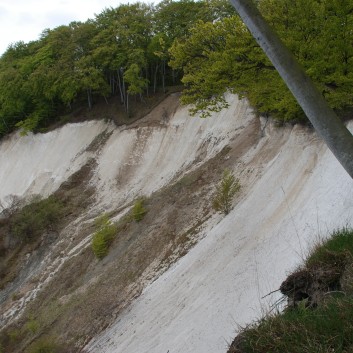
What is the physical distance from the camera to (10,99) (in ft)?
116

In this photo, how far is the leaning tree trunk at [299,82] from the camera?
20.8 feet

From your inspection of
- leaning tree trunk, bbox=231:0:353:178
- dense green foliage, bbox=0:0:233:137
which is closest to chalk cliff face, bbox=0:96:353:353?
dense green foliage, bbox=0:0:233:137

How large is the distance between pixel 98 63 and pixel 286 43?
24536 mm

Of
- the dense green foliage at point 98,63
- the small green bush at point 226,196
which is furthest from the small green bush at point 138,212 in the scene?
the dense green foliage at point 98,63

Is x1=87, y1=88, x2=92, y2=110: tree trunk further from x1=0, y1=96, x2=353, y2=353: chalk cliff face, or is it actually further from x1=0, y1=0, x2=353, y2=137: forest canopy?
x1=0, y1=96, x2=353, y2=353: chalk cliff face

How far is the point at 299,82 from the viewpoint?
21.0 feet

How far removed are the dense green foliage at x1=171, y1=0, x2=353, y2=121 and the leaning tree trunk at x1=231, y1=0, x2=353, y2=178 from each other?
4716 mm

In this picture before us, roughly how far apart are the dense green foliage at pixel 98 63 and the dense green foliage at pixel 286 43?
18310mm

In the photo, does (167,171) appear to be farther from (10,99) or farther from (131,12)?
(10,99)

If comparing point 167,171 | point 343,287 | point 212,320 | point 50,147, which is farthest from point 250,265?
point 50,147

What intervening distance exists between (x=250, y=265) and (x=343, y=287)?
25.6ft

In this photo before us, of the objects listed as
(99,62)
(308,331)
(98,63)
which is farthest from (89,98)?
(308,331)

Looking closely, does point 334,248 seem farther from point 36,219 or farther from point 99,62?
point 99,62

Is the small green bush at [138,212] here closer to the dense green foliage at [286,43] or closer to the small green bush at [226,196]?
the small green bush at [226,196]
